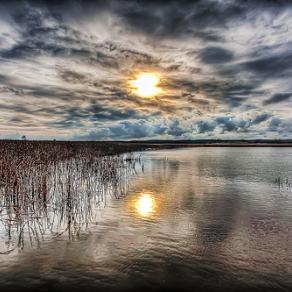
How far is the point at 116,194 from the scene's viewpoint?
20.6 m

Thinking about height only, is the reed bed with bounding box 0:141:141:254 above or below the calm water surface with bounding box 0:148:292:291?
above

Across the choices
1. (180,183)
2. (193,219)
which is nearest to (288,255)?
(193,219)

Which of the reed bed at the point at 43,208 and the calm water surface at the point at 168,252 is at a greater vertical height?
the reed bed at the point at 43,208

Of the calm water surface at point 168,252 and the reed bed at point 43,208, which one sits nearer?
the calm water surface at point 168,252

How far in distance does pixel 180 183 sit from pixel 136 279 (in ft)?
58.2

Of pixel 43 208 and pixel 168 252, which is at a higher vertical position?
pixel 43 208

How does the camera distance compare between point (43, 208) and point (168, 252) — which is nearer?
point (168, 252)

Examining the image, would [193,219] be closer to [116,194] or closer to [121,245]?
[121,245]

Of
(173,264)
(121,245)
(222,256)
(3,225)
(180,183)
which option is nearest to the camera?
(173,264)

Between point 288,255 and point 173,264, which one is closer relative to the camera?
point 173,264

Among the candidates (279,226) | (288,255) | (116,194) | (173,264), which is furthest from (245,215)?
(116,194)

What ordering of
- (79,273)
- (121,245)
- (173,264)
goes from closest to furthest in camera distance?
(79,273) < (173,264) < (121,245)

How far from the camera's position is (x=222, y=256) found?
32.4ft

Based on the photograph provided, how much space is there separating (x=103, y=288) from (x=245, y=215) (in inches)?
380
